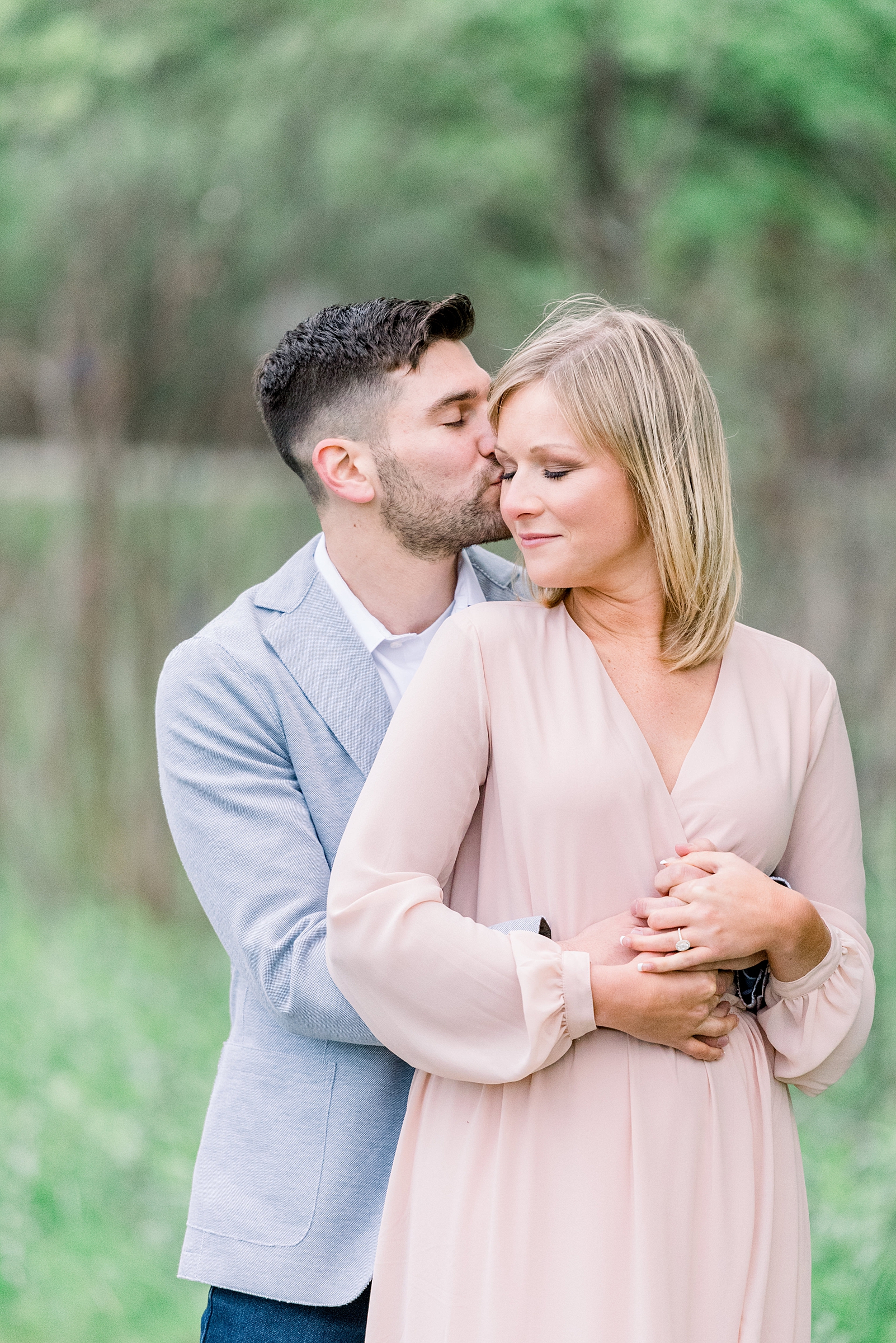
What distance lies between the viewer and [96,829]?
5094 mm

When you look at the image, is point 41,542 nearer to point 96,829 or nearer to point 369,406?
point 96,829

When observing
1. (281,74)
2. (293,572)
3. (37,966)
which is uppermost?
(281,74)

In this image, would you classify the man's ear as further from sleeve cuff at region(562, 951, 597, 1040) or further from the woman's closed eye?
sleeve cuff at region(562, 951, 597, 1040)

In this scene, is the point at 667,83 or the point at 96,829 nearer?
the point at 667,83

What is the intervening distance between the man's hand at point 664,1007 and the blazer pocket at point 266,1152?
469 millimetres

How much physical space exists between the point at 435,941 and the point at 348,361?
3.24 ft

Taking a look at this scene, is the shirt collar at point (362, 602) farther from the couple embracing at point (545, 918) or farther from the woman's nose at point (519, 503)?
the woman's nose at point (519, 503)

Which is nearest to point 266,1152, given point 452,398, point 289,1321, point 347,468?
point 289,1321

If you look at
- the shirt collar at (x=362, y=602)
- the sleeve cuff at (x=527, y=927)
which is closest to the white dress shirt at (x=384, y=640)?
the shirt collar at (x=362, y=602)

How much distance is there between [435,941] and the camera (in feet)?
4.65

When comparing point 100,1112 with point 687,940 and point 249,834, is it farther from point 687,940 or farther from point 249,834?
point 687,940

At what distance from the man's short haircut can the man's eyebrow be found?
72mm

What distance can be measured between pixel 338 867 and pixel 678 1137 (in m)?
0.48

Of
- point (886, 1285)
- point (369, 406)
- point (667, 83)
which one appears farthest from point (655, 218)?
point (886, 1285)
